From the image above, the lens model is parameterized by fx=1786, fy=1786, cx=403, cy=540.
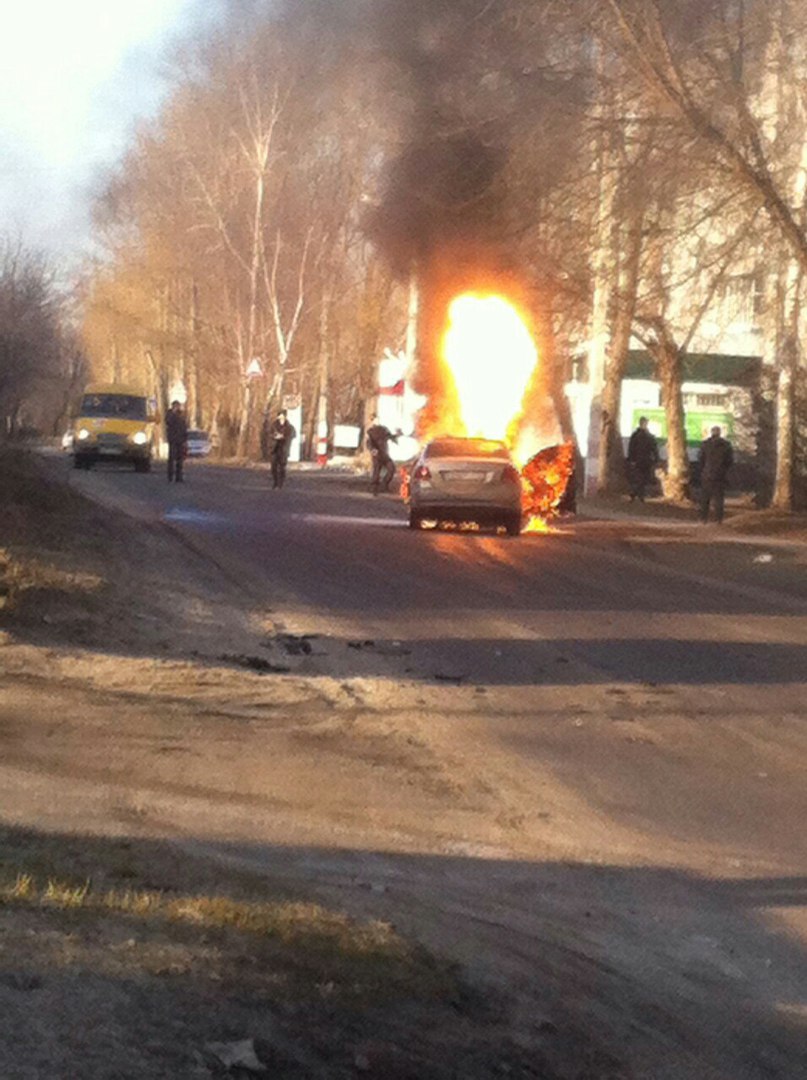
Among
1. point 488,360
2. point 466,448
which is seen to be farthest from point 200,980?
point 488,360

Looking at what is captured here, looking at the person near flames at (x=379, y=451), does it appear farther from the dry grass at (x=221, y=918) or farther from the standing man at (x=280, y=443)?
the dry grass at (x=221, y=918)

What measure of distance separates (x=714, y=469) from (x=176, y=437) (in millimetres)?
13634

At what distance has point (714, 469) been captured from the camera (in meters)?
30.4

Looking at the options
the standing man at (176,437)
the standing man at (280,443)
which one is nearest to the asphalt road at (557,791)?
the standing man at (280,443)

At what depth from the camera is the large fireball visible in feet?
113

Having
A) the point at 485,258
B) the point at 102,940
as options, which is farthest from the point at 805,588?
the point at 102,940

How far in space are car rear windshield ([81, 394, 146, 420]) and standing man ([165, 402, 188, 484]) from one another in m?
6.47

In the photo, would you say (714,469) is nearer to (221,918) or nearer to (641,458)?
(641,458)

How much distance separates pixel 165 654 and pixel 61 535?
6730 mm

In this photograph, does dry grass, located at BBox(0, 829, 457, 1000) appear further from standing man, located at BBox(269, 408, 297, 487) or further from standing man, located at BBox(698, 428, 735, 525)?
standing man, located at BBox(269, 408, 297, 487)

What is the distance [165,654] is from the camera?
12266 millimetres

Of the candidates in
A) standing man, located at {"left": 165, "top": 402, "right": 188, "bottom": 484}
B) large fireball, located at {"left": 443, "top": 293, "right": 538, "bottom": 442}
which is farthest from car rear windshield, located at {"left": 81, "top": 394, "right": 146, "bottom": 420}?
large fireball, located at {"left": 443, "top": 293, "right": 538, "bottom": 442}

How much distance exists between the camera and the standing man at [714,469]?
30.1 metres

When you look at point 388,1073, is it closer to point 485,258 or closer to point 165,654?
point 165,654
